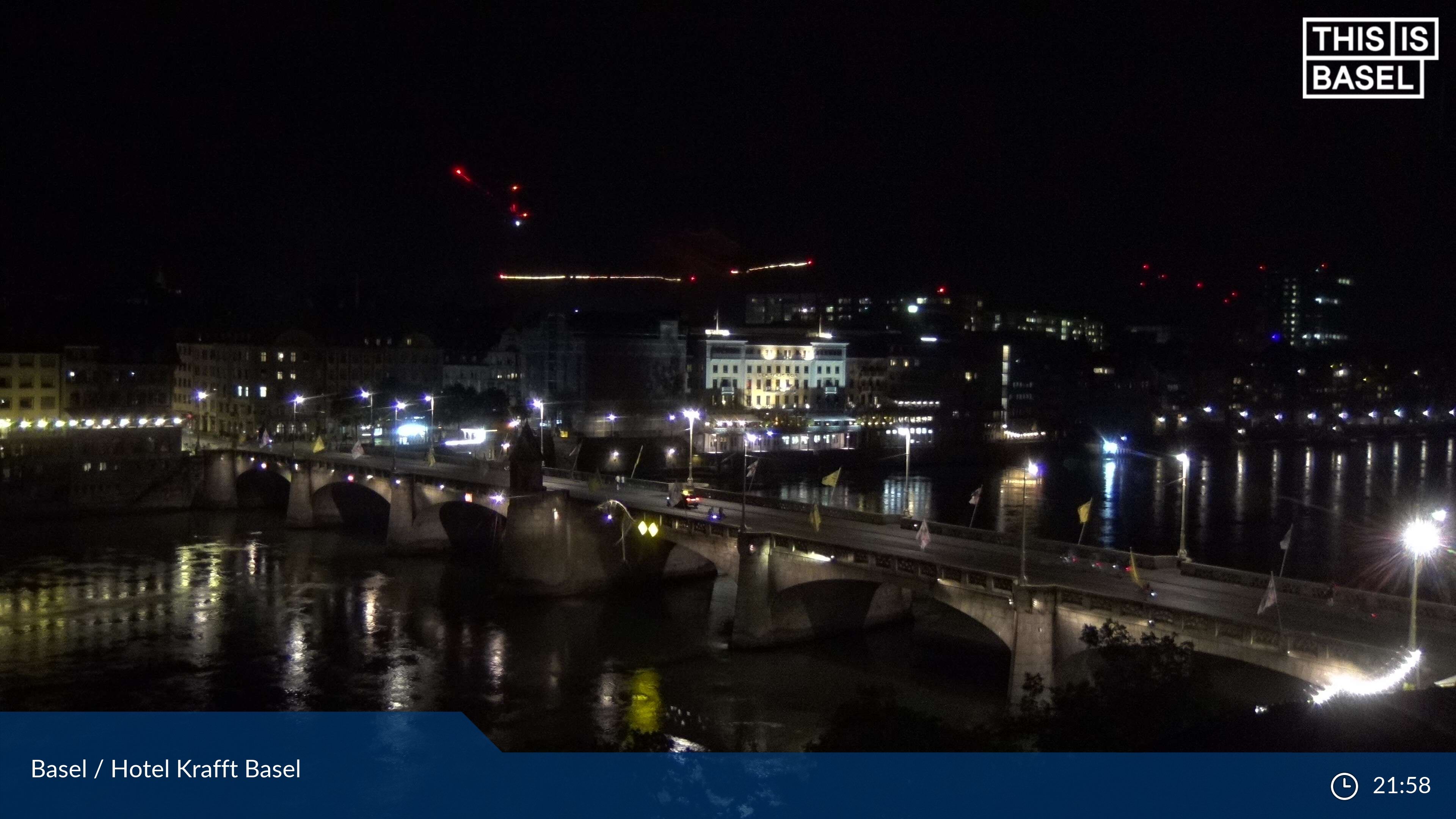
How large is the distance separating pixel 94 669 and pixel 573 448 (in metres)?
63.1

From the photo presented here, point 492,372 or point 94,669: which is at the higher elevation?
point 492,372

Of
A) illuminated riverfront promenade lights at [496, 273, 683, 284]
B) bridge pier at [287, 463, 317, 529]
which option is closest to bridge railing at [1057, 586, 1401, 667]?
bridge pier at [287, 463, 317, 529]

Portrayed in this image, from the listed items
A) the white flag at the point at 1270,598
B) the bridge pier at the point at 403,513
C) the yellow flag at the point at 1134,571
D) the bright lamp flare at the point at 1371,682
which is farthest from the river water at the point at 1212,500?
the bridge pier at the point at 403,513

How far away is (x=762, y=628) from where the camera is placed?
125ft

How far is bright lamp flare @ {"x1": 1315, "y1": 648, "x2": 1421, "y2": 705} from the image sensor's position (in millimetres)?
19078

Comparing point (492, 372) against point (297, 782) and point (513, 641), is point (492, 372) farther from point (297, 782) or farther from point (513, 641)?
point (297, 782)

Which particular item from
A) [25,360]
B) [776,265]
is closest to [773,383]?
[776,265]

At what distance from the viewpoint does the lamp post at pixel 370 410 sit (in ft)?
336

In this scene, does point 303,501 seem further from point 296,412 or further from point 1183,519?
point 1183,519

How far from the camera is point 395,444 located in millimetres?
83750

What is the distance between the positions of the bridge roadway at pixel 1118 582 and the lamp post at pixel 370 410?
5542cm

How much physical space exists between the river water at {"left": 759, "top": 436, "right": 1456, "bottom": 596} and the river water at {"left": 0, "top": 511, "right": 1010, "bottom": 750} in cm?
828

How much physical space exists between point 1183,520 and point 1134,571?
34.9 ft

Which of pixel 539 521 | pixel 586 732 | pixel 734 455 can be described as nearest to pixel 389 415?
pixel 734 455
